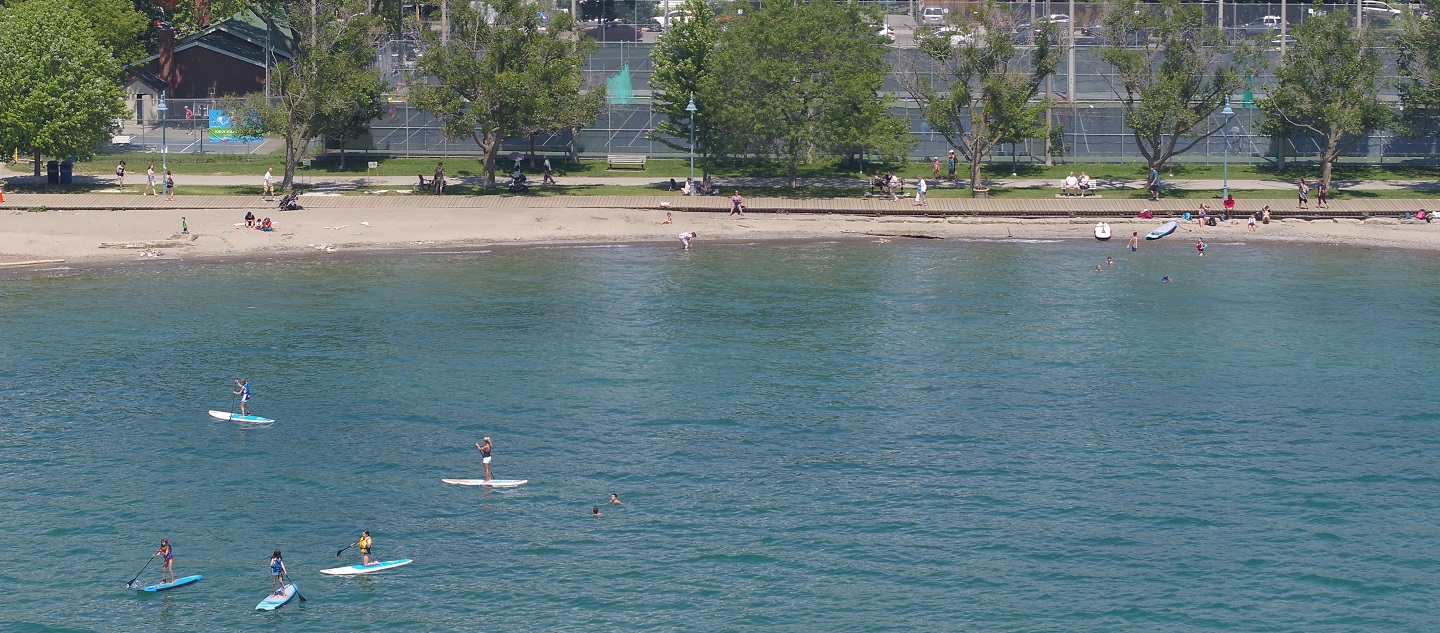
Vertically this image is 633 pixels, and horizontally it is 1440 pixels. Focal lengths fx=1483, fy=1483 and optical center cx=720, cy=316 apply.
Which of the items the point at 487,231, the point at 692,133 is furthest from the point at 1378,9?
the point at 487,231

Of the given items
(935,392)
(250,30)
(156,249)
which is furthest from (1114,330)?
(250,30)

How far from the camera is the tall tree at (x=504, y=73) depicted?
283 feet

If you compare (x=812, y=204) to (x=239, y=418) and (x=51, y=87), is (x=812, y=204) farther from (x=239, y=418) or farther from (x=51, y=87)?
(x=239, y=418)

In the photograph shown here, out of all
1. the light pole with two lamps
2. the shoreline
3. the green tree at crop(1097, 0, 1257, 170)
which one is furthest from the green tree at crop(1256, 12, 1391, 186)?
the light pole with two lamps

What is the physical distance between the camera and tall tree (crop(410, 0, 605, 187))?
86.2 m

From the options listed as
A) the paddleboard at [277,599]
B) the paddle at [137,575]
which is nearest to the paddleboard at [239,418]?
the paddle at [137,575]

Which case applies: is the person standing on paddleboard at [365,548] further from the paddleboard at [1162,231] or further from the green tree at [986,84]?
the green tree at [986,84]

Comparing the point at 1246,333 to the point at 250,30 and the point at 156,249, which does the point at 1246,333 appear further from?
the point at 250,30

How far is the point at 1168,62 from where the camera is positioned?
3492 inches

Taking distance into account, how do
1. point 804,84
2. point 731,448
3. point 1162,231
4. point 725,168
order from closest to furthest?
point 731,448
point 1162,231
point 804,84
point 725,168

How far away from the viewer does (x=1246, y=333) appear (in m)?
62.6

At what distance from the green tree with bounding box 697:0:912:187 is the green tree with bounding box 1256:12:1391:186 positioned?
78.5ft

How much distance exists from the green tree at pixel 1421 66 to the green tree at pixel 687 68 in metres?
42.5

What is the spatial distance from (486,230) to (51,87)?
2697 cm
